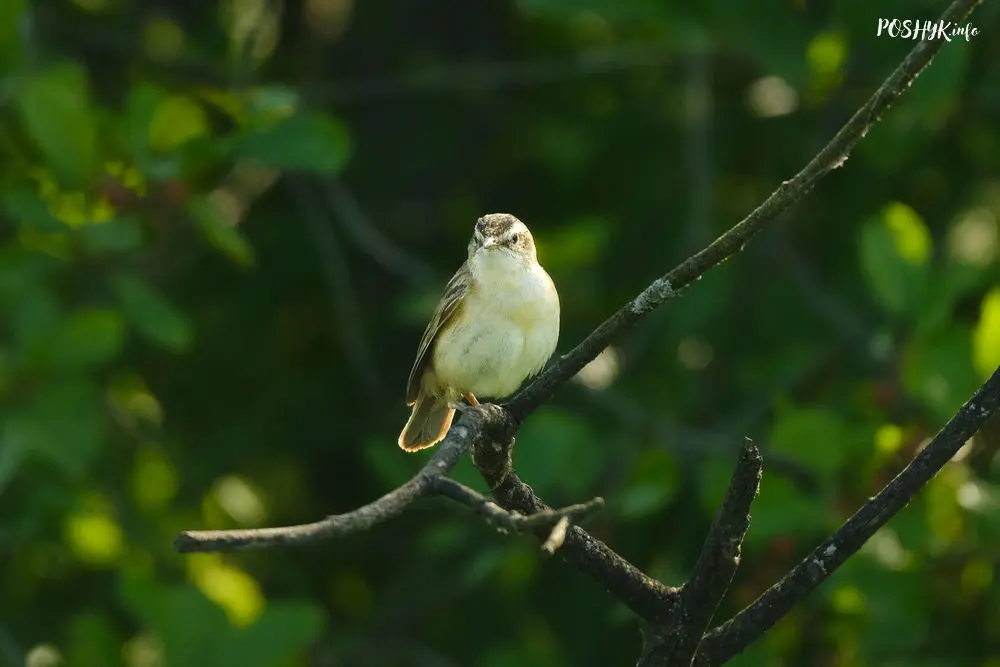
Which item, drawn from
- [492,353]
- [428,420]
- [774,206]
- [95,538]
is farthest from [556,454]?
[774,206]

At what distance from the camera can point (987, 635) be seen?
5270 millimetres

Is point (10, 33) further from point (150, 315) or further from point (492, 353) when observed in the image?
point (492, 353)

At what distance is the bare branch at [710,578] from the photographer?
97.7 inches

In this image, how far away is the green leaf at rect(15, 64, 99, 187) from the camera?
16.0ft

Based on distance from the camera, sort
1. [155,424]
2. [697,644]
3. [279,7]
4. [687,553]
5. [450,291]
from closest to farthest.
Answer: [697,644] < [450,291] < [687,553] < [155,424] < [279,7]

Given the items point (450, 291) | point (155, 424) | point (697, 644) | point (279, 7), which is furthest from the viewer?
point (279, 7)

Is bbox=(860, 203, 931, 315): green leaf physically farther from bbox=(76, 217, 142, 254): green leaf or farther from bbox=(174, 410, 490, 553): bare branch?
bbox=(174, 410, 490, 553): bare branch

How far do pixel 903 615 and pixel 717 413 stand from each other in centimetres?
154

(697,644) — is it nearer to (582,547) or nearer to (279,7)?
(582,547)

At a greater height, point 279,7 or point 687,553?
point 279,7

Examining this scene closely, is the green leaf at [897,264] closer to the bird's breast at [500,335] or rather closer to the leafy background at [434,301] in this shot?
the leafy background at [434,301]

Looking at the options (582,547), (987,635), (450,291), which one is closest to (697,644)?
(582,547)

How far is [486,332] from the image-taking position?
4531 mm

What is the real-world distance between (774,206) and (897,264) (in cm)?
253
